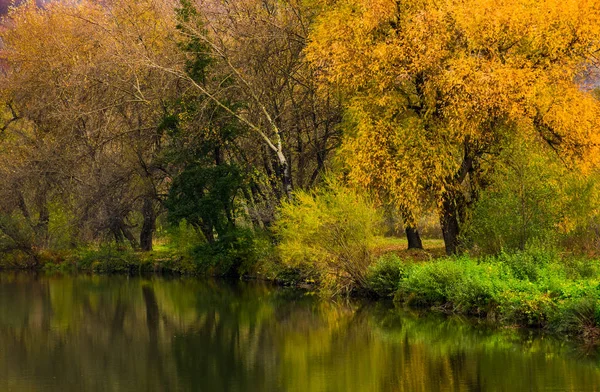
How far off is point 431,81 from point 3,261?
30.0 m

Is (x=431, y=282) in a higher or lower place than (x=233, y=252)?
lower

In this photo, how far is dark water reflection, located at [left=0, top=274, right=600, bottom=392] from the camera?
15.5 metres

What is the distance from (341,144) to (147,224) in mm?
16724

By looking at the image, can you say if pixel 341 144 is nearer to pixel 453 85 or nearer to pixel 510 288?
pixel 453 85

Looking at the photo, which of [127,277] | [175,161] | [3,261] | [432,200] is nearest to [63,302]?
[175,161]

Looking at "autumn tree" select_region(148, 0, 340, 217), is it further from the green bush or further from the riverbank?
the green bush

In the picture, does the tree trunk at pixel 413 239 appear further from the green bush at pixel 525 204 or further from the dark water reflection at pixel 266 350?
the green bush at pixel 525 204

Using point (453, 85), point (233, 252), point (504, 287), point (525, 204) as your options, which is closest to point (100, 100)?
point (233, 252)

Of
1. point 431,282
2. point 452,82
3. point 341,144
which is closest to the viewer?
point 431,282

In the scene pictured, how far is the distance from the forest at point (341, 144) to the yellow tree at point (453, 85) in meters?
0.07

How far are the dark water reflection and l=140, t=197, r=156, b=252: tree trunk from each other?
539 inches

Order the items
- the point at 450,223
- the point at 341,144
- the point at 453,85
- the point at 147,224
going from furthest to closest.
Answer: the point at 147,224 → the point at 341,144 → the point at 450,223 → the point at 453,85

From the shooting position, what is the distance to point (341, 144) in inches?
1246

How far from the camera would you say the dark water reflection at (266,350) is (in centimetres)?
1555
